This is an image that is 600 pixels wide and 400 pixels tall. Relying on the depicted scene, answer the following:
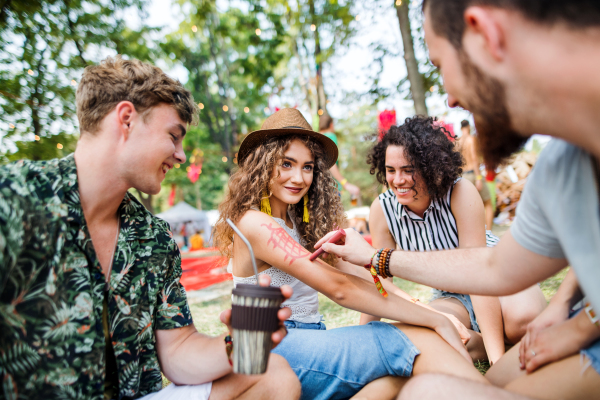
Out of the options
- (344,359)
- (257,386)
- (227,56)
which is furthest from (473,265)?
(227,56)

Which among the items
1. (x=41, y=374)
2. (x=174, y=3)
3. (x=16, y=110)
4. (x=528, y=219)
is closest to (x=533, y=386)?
(x=528, y=219)

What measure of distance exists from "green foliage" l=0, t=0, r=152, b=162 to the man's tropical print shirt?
939cm

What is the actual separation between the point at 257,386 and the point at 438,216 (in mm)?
1788

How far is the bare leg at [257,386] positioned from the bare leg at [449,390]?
19.6 inches

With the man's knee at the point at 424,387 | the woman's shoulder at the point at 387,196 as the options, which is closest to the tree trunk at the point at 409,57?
the woman's shoulder at the point at 387,196

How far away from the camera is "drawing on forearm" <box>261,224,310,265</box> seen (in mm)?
1873

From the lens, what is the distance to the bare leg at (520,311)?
2205mm

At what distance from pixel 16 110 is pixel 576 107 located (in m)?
11.6

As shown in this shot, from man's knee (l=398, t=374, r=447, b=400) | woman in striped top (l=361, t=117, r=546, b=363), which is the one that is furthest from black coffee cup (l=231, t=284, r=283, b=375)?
woman in striped top (l=361, t=117, r=546, b=363)

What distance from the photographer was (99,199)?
1.45 meters

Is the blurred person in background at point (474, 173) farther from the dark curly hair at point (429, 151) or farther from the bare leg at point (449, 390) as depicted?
the bare leg at point (449, 390)

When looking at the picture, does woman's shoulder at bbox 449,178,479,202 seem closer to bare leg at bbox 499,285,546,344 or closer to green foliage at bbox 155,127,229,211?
bare leg at bbox 499,285,546,344

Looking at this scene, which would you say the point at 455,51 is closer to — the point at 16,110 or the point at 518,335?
the point at 518,335

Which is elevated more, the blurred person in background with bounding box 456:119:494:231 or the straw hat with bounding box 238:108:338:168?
the straw hat with bounding box 238:108:338:168
